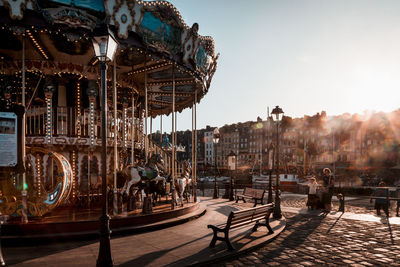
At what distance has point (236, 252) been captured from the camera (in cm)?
762

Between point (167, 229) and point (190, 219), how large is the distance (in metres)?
1.74

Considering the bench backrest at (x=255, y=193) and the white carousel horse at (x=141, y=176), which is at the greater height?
the white carousel horse at (x=141, y=176)

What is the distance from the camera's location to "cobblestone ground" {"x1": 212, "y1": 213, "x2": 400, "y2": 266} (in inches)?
288

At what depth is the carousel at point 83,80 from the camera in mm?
9547

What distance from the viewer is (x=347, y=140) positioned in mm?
87750

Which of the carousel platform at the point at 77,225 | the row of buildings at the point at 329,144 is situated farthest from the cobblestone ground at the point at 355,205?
the row of buildings at the point at 329,144

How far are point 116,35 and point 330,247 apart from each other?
9963 mm

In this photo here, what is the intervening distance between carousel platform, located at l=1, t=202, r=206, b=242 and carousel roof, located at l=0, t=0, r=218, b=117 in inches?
240

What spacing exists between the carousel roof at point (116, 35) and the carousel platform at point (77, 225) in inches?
240

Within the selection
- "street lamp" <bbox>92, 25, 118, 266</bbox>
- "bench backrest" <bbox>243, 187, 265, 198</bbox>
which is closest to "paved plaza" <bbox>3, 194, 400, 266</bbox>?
"street lamp" <bbox>92, 25, 118, 266</bbox>

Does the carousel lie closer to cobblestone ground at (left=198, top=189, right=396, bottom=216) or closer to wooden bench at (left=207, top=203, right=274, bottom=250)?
wooden bench at (left=207, top=203, right=274, bottom=250)

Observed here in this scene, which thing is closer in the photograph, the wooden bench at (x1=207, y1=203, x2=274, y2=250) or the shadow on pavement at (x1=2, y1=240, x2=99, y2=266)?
the shadow on pavement at (x1=2, y1=240, x2=99, y2=266)

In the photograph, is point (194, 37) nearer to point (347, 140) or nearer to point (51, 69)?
point (51, 69)

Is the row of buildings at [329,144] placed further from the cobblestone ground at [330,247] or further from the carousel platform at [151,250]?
the carousel platform at [151,250]
